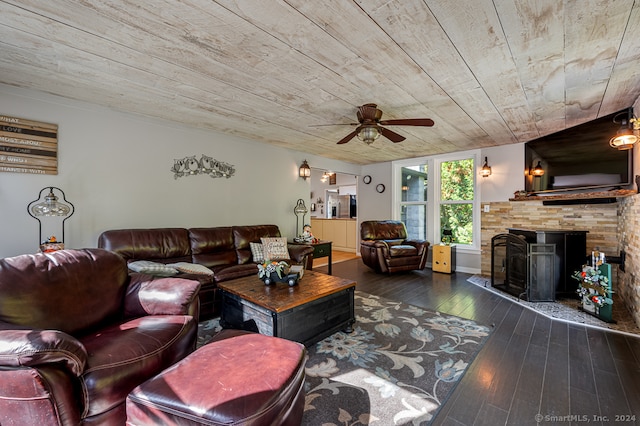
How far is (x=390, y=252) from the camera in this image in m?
4.83

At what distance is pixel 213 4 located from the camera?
5.09 ft

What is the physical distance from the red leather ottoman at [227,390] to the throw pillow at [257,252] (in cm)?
244

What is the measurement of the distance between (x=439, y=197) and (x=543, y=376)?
4188 mm

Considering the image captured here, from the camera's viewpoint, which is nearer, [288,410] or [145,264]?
[288,410]

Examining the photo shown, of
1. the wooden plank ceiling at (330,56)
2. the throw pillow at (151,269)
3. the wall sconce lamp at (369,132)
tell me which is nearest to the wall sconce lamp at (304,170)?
the wooden plank ceiling at (330,56)

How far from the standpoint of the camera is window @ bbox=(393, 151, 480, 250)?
526 centimetres

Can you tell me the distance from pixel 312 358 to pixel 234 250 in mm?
2194

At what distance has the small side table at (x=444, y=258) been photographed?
5.03m

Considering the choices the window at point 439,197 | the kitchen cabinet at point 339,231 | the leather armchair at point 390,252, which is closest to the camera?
the leather armchair at point 390,252

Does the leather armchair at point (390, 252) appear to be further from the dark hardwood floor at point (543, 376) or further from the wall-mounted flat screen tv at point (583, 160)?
the wall-mounted flat screen tv at point (583, 160)

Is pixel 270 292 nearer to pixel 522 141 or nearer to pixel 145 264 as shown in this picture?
pixel 145 264

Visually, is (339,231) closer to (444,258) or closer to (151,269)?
(444,258)

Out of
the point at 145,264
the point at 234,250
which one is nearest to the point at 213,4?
the point at 145,264

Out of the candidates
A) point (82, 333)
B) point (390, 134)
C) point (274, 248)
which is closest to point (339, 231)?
point (274, 248)
